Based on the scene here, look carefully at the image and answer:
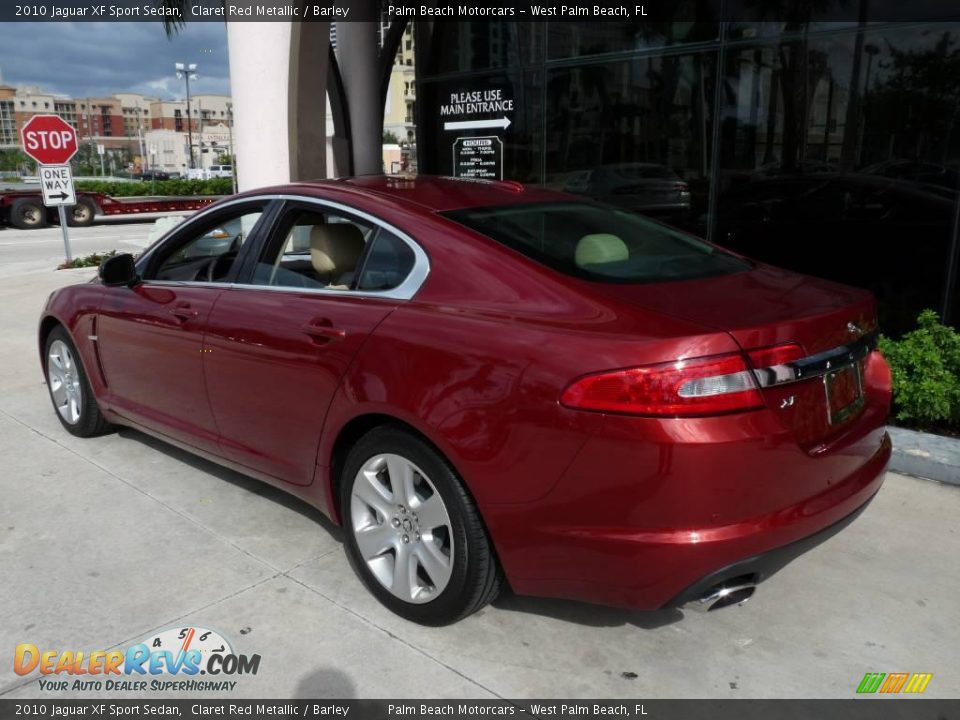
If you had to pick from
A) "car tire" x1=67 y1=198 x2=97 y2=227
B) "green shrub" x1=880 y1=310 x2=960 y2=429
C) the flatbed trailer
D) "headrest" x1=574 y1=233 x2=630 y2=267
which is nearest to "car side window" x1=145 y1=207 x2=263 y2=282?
"headrest" x1=574 y1=233 x2=630 y2=267

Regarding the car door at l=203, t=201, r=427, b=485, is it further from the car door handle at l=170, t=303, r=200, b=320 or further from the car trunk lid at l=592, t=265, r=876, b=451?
the car trunk lid at l=592, t=265, r=876, b=451

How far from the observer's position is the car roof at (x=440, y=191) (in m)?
3.27

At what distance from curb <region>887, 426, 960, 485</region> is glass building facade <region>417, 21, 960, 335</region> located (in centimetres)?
182

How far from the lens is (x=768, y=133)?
6.86m

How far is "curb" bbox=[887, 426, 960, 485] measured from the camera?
13.9ft

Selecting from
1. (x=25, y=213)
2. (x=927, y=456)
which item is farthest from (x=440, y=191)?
(x=25, y=213)

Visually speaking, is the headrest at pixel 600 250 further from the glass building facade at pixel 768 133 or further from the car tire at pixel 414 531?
the glass building facade at pixel 768 133

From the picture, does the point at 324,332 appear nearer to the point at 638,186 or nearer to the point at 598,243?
the point at 598,243

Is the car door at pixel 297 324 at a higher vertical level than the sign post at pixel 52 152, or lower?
lower

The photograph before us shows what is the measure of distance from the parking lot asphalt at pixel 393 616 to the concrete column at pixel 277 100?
6335 mm

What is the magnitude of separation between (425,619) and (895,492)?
2.61 meters

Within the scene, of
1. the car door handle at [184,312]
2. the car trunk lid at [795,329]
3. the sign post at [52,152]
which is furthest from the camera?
the sign post at [52,152]

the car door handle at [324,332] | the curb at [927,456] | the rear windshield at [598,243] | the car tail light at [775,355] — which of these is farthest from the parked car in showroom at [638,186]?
the car tail light at [775,355]

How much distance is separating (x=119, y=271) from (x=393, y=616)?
2423mm
